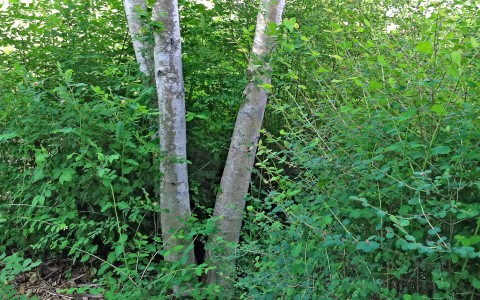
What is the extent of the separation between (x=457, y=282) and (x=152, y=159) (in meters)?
2.69

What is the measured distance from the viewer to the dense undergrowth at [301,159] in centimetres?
223

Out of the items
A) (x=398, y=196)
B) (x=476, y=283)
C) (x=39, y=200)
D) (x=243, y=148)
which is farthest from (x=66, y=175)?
(x=476, y=283)

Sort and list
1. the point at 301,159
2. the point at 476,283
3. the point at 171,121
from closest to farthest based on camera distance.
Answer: the point at 476,283 → the point at 301,159 → the point at 171,121

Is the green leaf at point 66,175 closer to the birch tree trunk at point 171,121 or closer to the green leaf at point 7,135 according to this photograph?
the green leaf at point 7,135

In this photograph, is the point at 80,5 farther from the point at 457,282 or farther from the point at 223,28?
the point at 457,282

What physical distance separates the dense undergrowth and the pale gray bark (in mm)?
126

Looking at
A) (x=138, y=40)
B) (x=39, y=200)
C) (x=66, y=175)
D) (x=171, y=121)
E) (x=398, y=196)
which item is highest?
(x=138, y=40)

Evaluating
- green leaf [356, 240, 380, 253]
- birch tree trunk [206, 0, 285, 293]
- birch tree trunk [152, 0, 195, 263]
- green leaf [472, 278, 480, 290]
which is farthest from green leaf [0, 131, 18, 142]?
green leaf [472, 278, 480, 290]

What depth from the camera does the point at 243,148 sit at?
4.23m

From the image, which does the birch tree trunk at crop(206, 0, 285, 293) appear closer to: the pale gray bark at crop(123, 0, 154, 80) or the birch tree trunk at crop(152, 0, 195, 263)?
the birch tree trunk at crop(152, 0, 195, 263)

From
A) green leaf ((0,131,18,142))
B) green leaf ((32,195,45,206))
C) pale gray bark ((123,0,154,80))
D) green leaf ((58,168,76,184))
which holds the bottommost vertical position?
green leaf ((32,195,45,206))

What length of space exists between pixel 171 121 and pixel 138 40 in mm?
672

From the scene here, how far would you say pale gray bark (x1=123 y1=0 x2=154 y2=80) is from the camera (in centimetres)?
414

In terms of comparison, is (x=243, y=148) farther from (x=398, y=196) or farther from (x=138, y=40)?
(x=398, y=196)
